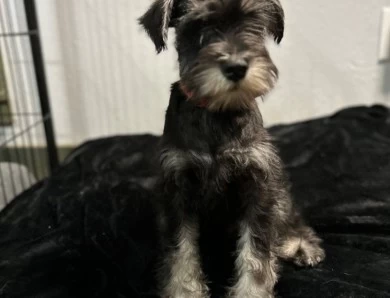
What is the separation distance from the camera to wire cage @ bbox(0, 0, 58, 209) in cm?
244

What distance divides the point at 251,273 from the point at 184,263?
21 centimetres

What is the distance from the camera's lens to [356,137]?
239cm

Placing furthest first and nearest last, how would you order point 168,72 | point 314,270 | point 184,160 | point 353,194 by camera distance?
point 168,72
point 353,194
point 314,270
point 184,160

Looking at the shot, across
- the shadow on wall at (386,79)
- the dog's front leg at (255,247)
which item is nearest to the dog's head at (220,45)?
the dog's front leg at (255,247)

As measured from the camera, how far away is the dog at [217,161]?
47.2 inches

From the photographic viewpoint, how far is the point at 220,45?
3.75 feet

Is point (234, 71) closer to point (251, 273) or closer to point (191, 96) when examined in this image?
point (191, 96)

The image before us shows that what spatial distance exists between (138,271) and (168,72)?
→ 1.55 metres

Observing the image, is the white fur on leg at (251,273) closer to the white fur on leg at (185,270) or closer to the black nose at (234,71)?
the white fur on leg at (185,270)

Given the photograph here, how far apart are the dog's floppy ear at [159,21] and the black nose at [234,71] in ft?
0.88

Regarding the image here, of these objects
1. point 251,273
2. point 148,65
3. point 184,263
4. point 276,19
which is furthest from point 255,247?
point 148,65

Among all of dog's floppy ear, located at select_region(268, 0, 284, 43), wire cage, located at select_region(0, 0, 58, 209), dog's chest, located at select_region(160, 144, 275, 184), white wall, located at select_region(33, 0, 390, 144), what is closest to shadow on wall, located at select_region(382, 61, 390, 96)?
white wall, located at select_region(33, 0, 390, 144)

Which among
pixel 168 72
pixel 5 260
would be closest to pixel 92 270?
pixel 5 260

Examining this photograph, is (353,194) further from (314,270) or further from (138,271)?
(138,271)
